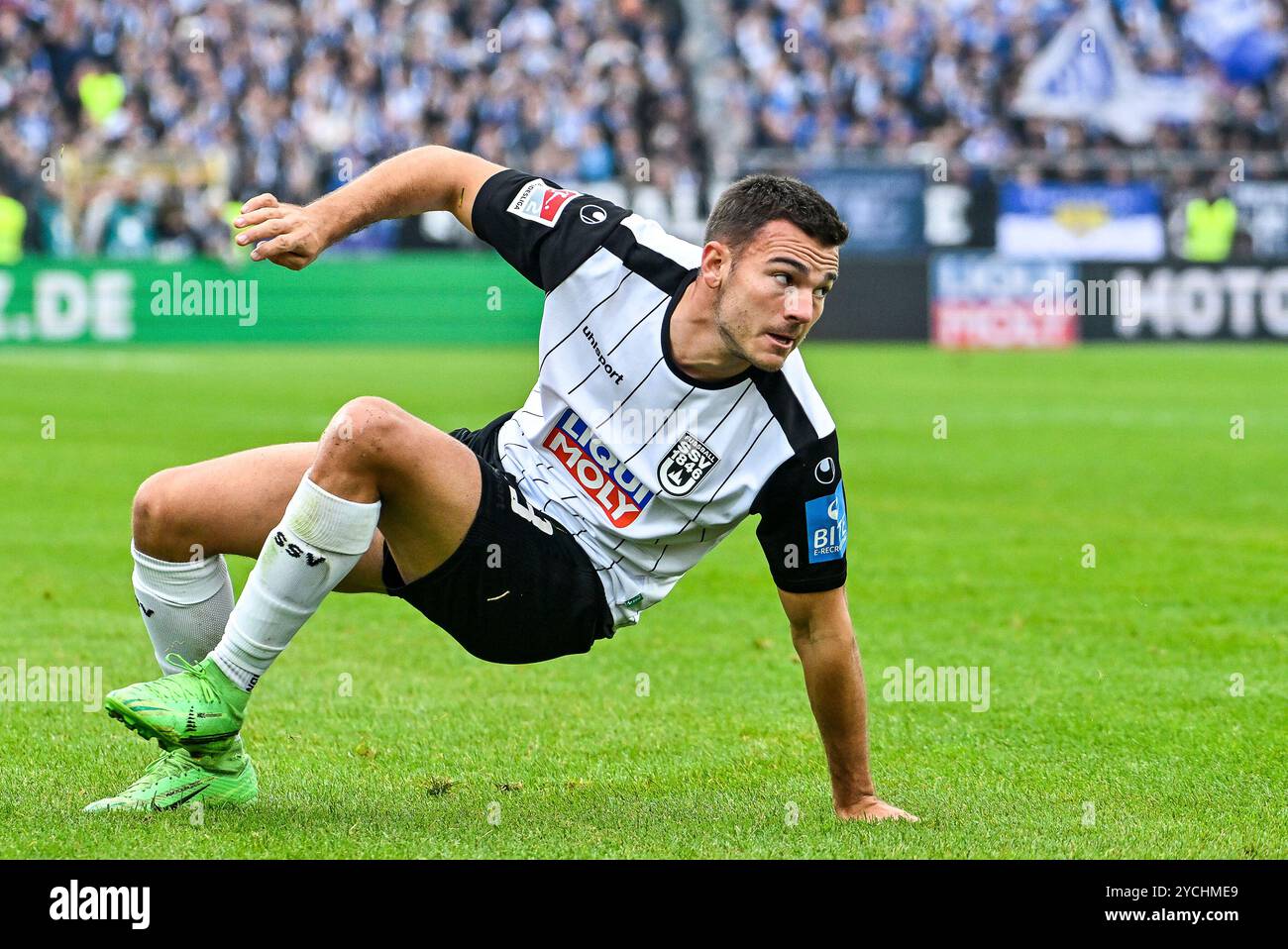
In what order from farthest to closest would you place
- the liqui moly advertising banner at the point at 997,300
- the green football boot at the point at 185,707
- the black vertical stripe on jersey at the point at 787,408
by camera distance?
the liqui moly advertising banner at the point at 997,300
the black vertical stripe on jersey at the point at 787,408
the green football boot at the point at 185,707

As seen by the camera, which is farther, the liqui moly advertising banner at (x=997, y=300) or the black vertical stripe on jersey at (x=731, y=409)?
the liqui moly advertising banner at (x=997, y=300)

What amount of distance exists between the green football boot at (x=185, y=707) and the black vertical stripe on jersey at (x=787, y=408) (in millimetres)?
1447

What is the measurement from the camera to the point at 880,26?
3084cm

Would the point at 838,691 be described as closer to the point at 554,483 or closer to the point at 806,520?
the point at 806,520

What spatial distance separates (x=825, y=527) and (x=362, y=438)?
3.87 ft

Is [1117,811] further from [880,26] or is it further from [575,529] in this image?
[880,26]

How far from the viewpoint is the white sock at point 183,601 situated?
4680 mm

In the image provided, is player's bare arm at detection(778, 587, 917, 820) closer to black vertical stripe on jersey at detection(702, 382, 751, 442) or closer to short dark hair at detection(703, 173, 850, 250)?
black vertical stripe on jersey at detection(702, 382, 751, 442)

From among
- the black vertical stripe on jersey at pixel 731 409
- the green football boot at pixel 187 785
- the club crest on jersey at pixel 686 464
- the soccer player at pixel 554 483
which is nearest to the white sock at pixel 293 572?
the soccer player at pixel 554 483

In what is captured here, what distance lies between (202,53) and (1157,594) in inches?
882

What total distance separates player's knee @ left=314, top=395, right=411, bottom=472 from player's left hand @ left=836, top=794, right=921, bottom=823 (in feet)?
5.02

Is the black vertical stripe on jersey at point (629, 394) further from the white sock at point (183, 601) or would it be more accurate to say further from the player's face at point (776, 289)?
the white sock at point (183, 601)

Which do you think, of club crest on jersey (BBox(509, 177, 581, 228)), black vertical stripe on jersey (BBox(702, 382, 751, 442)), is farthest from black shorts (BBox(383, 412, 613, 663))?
club crest on jersey (BBox(509, 177, 581, 228))
